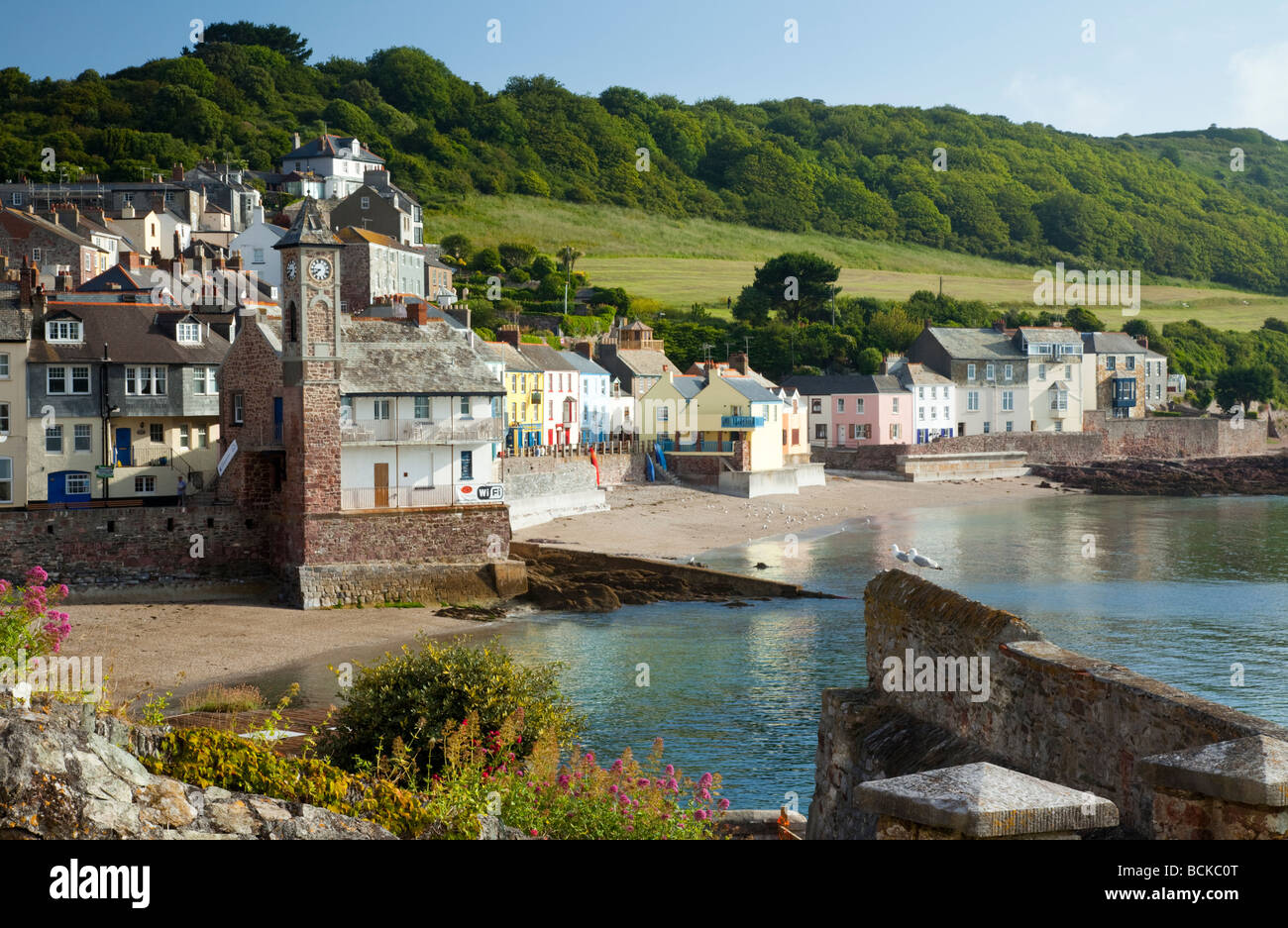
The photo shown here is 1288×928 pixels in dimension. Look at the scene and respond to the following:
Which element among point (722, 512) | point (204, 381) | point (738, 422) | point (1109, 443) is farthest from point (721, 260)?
point (204, 381)

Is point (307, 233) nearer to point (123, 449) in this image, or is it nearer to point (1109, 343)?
point (123, 449)

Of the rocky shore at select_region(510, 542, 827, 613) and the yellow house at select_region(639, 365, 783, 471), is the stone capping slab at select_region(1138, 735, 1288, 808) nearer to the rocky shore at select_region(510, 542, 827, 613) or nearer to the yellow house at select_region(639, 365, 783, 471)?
the rocky shore at select_region(510, 542, 827, 613)

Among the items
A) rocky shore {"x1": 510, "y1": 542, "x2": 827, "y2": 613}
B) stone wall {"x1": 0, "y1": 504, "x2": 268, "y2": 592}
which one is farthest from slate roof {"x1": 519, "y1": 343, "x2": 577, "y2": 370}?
stone wall {"x1": 0, "y1": 504, "x2": 268, "y2": 592}

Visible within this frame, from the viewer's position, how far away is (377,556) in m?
39.9

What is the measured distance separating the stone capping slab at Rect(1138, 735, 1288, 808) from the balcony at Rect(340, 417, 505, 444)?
120 ft

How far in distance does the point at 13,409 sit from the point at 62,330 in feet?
10.6

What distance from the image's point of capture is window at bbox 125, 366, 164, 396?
44.3m

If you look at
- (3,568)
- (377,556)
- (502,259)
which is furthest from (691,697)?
(502,259)

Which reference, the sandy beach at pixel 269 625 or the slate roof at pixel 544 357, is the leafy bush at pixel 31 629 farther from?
the slate roof at pixel 544 357

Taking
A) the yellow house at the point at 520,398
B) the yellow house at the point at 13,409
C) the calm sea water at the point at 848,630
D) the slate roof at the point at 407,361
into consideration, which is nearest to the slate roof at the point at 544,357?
the yellow house at the point at 520,398

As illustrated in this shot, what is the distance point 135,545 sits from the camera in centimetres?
3869

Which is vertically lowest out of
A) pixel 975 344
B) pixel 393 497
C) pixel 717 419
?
pixel 393 497

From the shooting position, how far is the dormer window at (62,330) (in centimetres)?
4353
